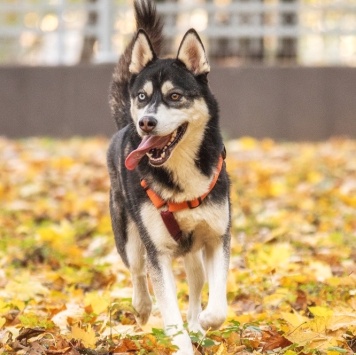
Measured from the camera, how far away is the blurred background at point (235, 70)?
1478 centimetres

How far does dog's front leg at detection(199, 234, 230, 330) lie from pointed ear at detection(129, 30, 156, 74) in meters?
1.08

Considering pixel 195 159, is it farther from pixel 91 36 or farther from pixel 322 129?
pixel 91 36

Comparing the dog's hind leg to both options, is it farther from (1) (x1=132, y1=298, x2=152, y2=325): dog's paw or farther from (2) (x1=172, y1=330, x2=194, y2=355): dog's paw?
(2) (x1=172, y1=330, x2=194, y2=355): dog's paw

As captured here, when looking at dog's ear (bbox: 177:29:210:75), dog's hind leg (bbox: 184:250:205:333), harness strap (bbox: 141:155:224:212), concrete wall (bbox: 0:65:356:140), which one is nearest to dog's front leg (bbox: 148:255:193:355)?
harness strap (bbox: 141:155:224:212)

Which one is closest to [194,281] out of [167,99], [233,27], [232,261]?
[167,99]

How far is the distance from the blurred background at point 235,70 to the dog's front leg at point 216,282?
32.3 feet

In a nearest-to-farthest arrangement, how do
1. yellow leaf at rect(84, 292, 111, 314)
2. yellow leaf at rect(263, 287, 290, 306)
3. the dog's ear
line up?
the dog's ear < yellow leaf at rect(84, 292, 111, 314) < yellow leaf at rect(263, 287, 290, 306)

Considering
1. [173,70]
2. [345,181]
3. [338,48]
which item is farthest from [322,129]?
[173,70]

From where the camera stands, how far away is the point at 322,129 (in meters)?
14.8

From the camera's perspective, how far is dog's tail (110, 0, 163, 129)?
224 inches

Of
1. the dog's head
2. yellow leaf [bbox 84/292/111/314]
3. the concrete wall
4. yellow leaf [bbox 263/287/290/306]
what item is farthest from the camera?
the concrete wall

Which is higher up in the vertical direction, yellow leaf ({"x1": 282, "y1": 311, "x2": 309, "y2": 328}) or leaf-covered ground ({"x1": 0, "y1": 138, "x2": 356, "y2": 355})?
yellow leaf ({"x1": 282, "y1": 311, "x2": 309, "y2": 328})

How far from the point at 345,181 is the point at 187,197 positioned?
19.6 feet

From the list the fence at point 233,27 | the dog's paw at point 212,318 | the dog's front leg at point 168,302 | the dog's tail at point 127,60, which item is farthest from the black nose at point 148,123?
the fence at point 233,27
